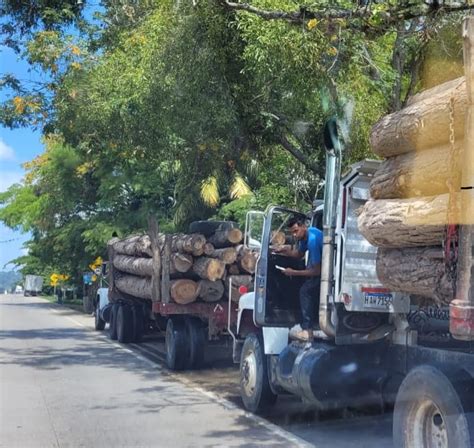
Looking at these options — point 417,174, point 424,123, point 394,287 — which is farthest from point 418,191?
point 394,287

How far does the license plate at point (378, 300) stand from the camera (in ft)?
21.8

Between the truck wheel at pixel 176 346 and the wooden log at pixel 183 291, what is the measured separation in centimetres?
53

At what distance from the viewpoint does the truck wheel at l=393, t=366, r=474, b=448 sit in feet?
16.1

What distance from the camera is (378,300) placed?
6.66 metres

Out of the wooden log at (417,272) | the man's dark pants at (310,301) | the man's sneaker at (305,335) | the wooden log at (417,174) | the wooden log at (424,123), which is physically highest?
the wooden log at (424,123)

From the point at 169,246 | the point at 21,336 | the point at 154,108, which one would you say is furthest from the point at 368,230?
the point at 21,336

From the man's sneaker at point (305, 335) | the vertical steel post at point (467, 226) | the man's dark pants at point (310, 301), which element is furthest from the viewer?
the man's dark pants at point (310, 301)

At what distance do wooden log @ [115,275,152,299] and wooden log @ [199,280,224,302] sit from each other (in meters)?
1.70

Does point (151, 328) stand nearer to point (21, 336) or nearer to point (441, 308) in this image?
point (21, 336)

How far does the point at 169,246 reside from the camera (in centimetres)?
1325

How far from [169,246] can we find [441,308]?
8.06 metres

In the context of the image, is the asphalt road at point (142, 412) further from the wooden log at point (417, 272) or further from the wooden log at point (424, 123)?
the wooden log at point (424, 123)

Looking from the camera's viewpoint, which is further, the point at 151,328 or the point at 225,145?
the point at 151,328

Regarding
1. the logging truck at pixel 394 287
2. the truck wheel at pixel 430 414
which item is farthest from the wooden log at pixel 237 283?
the truck wheel at pixel 430 414
